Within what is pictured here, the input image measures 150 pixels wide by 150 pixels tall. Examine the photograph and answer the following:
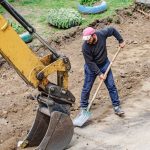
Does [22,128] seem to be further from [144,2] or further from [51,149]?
[144,2]

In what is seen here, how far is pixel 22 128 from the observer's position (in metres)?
9.32

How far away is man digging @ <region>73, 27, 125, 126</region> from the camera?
29.7 feet

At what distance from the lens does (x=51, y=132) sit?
7.82 meters

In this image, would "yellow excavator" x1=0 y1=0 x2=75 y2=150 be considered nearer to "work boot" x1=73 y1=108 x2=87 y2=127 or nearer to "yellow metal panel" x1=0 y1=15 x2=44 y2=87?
"yellow metal panel" x1=0 y1=15 x2=44 y2=87

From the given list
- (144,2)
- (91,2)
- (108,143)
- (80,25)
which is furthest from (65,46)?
(108,143)

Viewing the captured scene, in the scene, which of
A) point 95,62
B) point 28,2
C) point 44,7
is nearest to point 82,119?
point 95,62

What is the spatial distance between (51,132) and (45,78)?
2.87ft

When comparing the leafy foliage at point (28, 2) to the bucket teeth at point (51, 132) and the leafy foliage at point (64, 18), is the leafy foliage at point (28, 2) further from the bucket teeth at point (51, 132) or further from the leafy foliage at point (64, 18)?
the bucket teeth at point (51, 132)

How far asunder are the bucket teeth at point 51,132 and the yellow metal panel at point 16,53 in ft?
2.27

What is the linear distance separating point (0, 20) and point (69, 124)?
6.63 feet

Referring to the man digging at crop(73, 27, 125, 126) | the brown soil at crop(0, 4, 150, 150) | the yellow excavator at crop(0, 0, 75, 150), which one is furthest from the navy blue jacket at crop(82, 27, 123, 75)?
the yellow excavator at crop(0, 0, 75, 150)

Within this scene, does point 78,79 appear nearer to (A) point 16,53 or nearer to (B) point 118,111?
(B) point 118,111

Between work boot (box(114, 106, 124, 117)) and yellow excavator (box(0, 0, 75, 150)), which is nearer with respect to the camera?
yellow excavator (box(0, 0, 75, 150))

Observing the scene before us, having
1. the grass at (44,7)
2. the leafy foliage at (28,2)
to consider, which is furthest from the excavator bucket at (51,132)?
the leafy foliage at (28,2)
